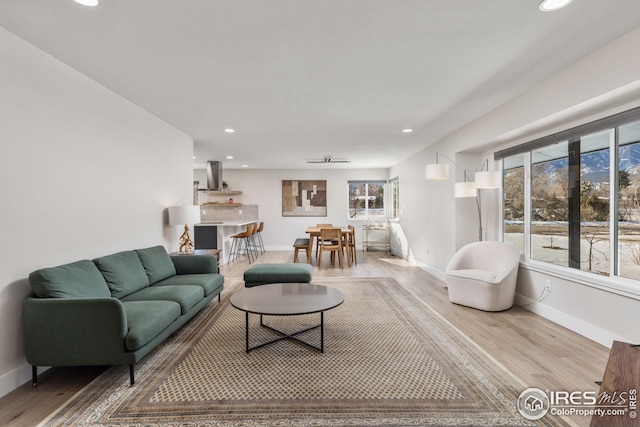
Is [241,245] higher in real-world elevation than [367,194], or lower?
lower

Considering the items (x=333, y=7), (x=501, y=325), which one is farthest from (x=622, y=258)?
(x=333, y=7)

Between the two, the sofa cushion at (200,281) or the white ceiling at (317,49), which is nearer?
the white ceiling at (317,49)

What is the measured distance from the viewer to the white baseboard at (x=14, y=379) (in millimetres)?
2049

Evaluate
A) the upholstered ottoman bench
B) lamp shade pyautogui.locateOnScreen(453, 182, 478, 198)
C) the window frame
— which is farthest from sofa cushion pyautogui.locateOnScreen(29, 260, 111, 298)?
the window frame

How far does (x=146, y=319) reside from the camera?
2.29 meters

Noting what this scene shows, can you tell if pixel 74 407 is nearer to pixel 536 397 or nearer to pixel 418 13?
pixel 536 397

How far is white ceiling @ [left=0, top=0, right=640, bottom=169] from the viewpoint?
1.86 metres

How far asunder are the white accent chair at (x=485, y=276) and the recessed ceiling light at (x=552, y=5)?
2.60m

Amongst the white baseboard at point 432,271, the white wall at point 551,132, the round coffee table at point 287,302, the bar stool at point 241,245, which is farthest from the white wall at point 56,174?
the white baseboard at point 432,271

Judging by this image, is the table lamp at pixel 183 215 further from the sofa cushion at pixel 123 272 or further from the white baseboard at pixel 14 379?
the white baseboard at pixel 14 379

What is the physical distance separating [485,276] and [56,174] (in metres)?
4.37

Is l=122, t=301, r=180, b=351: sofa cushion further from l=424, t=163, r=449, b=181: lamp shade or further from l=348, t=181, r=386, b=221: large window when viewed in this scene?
l=348, t=181, r=386, b=221: large window

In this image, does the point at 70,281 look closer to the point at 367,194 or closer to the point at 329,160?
the point at 329,160

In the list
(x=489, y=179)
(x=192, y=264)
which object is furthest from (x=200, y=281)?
(x=489, y=179)
